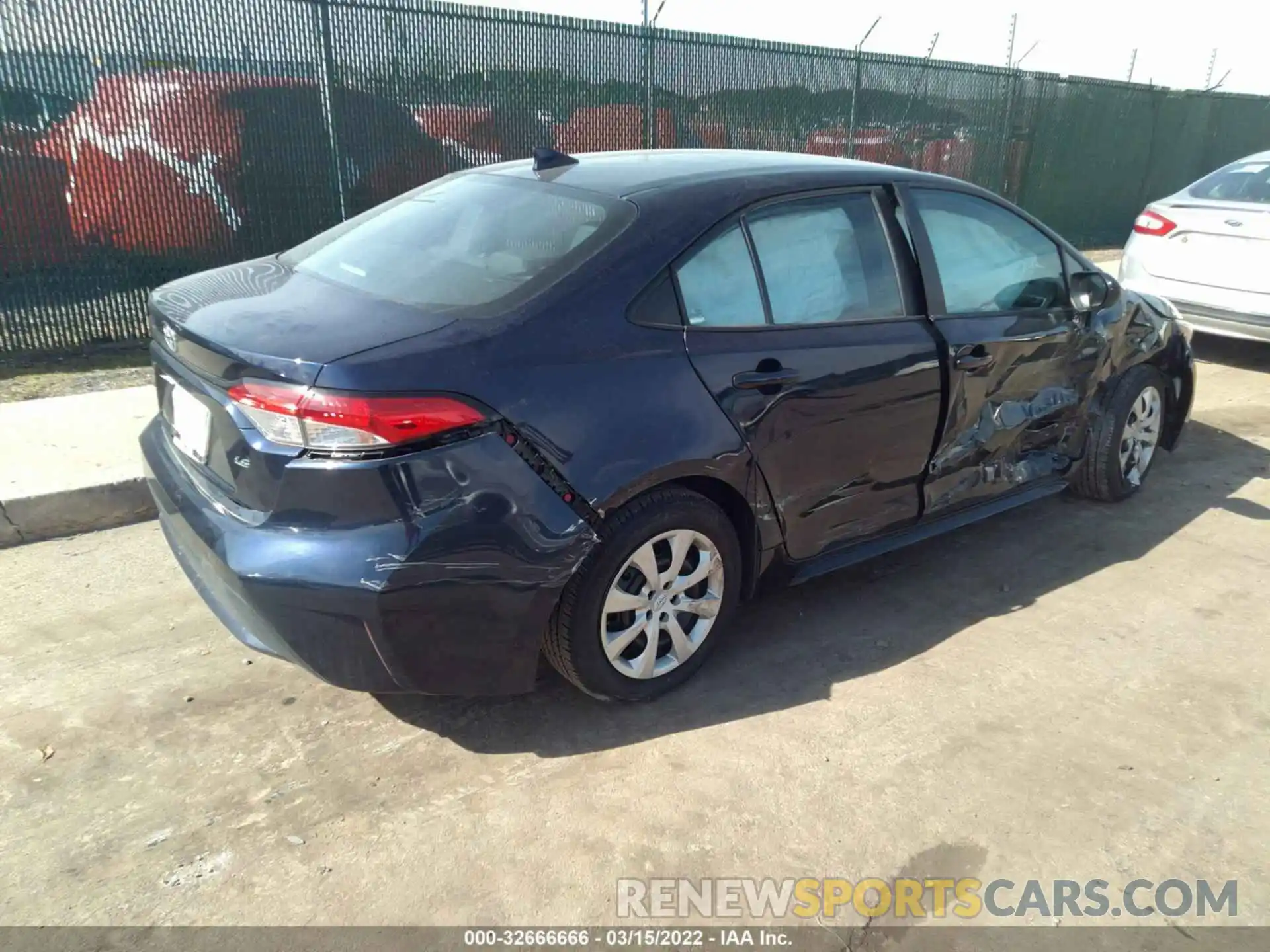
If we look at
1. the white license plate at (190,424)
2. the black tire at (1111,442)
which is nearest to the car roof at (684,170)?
the white license plate at (190,424)

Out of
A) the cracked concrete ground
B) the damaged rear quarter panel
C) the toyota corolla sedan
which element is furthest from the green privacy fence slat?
the damaged rear quarter panel

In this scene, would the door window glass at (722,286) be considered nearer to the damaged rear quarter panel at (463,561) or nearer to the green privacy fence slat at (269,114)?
the damaged rear quarter panel at (463,561)

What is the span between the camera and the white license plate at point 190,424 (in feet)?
9.23

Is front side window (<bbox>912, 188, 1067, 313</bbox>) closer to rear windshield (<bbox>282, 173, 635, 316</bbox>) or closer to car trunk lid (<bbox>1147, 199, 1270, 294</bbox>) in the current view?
rear windshield (<bbox>282, 173, 635, 316</bbox>)

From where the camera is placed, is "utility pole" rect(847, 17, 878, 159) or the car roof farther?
"utility pole" rect(847, 17, 878, 159)

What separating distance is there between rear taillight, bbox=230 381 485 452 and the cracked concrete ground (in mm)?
997

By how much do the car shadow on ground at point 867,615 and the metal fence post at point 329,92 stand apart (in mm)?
5383

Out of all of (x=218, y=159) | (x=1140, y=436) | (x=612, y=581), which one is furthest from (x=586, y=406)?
(x=218, y=159)

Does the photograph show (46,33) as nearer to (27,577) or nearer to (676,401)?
(27,577)

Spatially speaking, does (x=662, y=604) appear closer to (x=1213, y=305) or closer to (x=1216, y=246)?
(x=1213, y=305)

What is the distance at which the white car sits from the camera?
22.9 feet

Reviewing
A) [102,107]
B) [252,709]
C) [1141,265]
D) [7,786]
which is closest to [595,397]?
[252,709]

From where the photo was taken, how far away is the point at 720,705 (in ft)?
10.5

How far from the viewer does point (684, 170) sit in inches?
133
